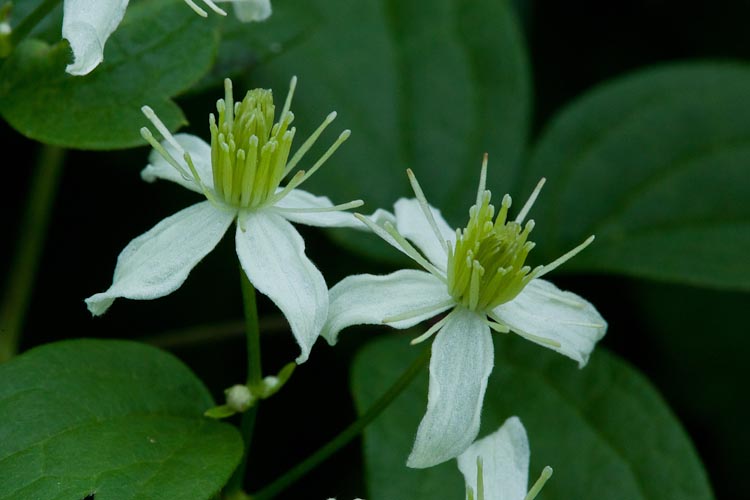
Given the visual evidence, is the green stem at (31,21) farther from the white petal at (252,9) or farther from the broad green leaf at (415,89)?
the broad green leaf at (415,89)

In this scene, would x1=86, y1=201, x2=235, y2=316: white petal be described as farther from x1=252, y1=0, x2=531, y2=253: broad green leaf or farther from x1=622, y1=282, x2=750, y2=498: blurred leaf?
x1=622, y1=282, x2=750, y2=498: blurred leaf

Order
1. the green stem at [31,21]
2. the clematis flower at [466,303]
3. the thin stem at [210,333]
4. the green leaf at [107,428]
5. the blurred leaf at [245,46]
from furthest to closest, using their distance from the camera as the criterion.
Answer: the thin stem at [210,333] → the blurred leaf at [245,46] → the green stem at [31,21] → the clematis flower at [466,303] → the green leaf at [107,428]

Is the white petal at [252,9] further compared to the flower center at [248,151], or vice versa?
the white petal at [252,9]

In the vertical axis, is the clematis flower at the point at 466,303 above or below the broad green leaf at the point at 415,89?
below

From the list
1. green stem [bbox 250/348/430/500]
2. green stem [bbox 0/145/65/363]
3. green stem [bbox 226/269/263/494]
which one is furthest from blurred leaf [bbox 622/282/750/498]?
green stem [bbox 0/145/65/363]

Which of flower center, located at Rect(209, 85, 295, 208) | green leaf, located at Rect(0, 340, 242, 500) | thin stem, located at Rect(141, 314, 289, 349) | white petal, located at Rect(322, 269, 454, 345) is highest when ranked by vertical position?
flower center, located at Rect(209, 85, 295, 208)

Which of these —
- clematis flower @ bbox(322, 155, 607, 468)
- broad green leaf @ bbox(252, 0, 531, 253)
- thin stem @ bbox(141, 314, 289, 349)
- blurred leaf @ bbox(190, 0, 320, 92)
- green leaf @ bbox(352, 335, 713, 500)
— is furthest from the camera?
broad green leaf @ bbox(252, 0, 531, 253)

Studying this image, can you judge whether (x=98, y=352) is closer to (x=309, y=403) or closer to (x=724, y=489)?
(x=309, y=403)

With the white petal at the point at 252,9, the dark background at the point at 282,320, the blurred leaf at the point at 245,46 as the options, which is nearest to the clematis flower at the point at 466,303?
the white petal at the point at 252,9
